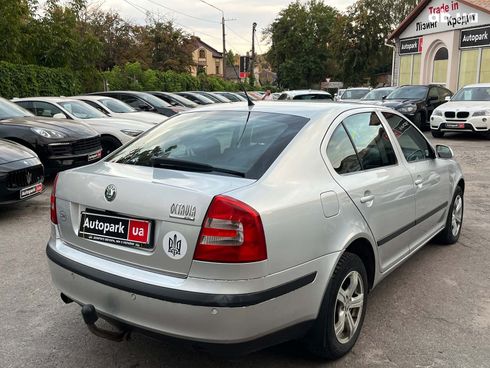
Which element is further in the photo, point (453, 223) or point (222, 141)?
point (453, 223)

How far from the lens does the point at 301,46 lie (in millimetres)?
60062

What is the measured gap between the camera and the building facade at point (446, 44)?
2456 cm

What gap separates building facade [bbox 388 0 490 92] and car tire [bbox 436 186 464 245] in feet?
72.3

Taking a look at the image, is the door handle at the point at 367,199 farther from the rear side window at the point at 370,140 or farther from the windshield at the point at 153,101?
the windshield at the point at 153,101

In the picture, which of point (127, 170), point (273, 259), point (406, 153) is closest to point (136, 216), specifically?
point (127, 170)

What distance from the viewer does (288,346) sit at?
3.08 meters

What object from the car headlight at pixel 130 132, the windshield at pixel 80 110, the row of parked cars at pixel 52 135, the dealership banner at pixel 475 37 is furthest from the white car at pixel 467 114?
the dealership banner at pixel 475 37

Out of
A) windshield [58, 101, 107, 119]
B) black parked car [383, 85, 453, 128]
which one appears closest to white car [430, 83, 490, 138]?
black parked car [383, 85, 453, 128]

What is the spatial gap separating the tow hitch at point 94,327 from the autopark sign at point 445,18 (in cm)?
2620

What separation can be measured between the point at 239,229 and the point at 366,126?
5.63 feet

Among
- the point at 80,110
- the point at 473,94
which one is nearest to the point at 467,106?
the point at 473,94

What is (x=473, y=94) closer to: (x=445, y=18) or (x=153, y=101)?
(x=153, y=101)

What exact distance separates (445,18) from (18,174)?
26.3 m

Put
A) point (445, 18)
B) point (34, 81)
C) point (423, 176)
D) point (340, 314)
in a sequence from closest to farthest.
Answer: point (340, 314) < point (423, 176) < point (34, 81) < point (445, 18)
